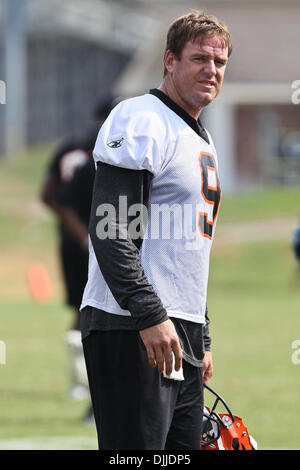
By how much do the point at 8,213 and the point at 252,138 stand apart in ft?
29.3

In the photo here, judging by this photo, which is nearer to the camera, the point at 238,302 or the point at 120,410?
the point at 120,410

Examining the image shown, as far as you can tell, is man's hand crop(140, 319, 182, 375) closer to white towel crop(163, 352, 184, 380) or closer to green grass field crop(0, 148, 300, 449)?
white towel crop(163, 352, 184, 380)

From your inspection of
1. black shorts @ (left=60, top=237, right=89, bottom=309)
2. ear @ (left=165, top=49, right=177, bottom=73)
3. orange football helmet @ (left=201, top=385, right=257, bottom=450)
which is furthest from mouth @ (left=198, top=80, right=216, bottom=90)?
black shorts @ (left=60, top=237, right=89, bottom=309)

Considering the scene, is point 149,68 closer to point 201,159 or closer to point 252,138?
point 252,138

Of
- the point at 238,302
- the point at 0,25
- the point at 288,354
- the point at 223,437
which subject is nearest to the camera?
the point at 223,437

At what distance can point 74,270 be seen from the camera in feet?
25.1

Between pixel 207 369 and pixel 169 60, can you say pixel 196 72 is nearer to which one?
pixel 169 60

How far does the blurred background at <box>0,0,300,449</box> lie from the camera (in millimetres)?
7949

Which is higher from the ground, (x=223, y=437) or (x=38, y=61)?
(x=38, y=61)

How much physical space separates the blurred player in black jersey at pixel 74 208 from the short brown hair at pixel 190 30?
3502mm

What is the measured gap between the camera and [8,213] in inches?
1188

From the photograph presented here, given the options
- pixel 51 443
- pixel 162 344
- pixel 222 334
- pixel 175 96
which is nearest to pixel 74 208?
pixel 51 443

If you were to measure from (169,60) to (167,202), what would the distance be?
536 millimetres
